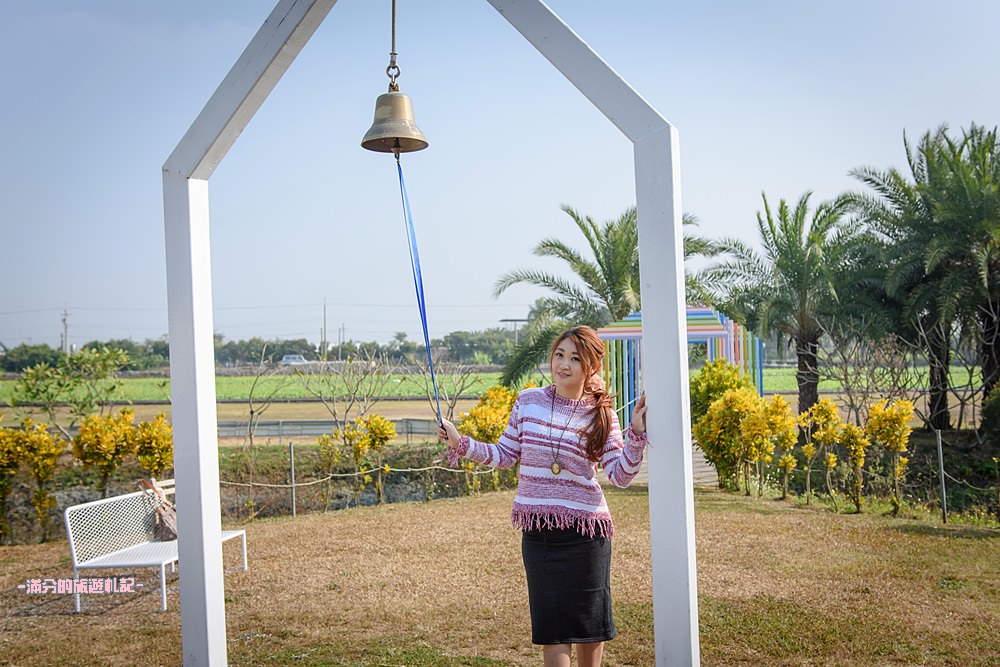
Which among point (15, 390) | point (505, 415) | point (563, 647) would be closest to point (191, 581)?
point (563, 647)

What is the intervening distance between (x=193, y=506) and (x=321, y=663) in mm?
1425

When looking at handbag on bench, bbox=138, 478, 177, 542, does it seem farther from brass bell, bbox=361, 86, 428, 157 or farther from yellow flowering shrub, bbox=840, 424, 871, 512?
yellow flowering shrub, bbox=840, 424, 871, 512

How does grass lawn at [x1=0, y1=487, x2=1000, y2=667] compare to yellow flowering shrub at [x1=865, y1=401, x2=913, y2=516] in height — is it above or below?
below

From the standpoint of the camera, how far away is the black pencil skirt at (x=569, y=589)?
10.1 ft

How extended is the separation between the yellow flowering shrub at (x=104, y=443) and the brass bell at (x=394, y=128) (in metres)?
6.06

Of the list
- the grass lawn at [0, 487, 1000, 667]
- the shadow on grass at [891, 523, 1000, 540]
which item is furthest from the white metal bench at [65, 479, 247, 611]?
the shadow on grass at [891, 523, 1000, 540]

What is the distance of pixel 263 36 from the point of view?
10.6ft

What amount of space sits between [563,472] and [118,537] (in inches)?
171

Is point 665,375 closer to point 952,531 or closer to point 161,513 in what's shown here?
point 161,513

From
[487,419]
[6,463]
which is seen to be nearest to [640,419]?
[487,419]

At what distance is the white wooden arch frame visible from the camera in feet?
8.77

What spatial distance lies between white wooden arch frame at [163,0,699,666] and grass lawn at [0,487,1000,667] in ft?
4.62

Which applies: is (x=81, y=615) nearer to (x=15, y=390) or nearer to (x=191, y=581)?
(x=191, y=581)

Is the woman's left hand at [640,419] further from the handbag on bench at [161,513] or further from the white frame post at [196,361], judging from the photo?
the handbag on bench at [161,513]
